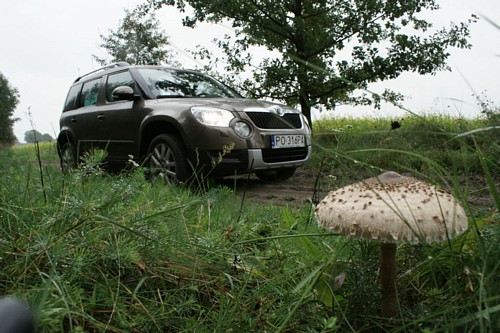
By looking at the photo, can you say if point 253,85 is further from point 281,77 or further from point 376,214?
point 376,214

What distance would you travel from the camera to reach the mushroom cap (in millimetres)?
1112

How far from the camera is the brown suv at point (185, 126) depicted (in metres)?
4.91

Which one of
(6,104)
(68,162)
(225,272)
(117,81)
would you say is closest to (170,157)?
(68,162)

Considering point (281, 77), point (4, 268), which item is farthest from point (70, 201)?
point (281, 77)

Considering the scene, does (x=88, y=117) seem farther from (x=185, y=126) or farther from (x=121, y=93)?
(x=185, y=126)

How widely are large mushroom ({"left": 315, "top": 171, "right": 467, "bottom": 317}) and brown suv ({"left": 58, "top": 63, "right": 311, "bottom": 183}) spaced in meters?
2.74

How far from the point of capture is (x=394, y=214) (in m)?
1.13

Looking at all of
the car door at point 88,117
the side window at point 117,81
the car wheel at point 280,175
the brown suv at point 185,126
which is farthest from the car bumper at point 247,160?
the car door at point 88,117


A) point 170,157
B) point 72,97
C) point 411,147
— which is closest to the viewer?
point 411,147

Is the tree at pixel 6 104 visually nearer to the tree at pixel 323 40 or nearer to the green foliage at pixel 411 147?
the tree at pixel 323 40

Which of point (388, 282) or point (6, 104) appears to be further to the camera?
point (6, 104)

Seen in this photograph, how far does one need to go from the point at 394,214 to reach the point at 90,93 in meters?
7.39

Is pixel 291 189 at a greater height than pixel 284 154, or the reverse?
pixel 284 154

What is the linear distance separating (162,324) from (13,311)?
3.34ft
